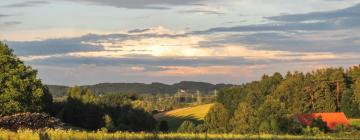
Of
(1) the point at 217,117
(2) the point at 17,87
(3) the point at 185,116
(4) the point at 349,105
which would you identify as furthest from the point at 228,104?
(2) the point at 17,87

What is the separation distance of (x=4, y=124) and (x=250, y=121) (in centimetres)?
6124

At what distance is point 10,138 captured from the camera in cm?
2355

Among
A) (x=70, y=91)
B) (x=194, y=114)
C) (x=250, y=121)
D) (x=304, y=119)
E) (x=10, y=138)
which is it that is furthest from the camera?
(x=194, y=114)

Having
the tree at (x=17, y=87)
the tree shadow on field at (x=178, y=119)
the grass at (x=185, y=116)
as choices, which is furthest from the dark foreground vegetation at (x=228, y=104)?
the tree shadow on field at (x=178, y=119)

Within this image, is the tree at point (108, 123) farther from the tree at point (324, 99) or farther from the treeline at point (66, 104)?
the tree at point (324, 99)

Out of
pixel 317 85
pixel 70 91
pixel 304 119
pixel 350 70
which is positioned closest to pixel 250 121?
pixel 304 119

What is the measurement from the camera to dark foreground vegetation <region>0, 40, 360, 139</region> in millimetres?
72250

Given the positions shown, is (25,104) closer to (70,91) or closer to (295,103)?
(70,91)

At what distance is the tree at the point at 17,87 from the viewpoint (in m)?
71.1

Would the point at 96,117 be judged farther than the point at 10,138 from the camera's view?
Yes

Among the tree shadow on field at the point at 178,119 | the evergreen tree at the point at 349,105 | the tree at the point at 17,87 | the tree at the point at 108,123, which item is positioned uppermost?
the tree at the point at 17,87

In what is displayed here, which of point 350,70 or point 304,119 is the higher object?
point 350,70

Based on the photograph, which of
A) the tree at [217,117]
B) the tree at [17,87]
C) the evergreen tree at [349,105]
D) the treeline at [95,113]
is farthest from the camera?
the evergreen tree at [349,105]

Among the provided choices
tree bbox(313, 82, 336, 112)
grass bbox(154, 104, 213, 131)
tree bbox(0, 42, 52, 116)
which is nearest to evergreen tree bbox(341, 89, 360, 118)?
tree bbox(313, 82, 336, 112)
